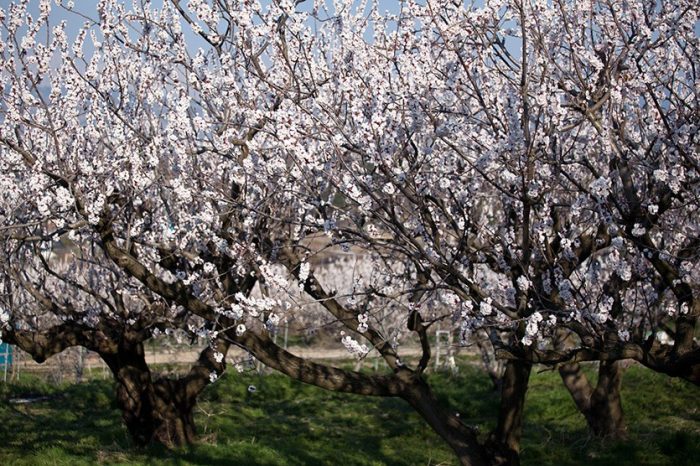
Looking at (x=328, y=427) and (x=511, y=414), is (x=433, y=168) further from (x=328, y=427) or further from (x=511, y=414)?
(x=328, y=427)

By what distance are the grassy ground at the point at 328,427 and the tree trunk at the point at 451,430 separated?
8.66 ft

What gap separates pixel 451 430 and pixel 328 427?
7.14 m

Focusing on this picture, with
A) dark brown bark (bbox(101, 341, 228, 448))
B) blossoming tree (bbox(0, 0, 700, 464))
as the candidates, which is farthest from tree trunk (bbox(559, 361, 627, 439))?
dark brown bark (bbox(101, 341, 228, 448))

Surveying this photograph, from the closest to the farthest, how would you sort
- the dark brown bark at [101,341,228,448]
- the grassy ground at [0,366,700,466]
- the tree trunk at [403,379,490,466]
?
1. the tree trunk at [403,379,490,466]
2. the grassy ground at [0,366,700,466]
3. the dark brown bark at [101,341,228,448]

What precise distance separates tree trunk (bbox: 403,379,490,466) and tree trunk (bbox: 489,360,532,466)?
20cm

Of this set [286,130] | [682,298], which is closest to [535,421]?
[682,298]

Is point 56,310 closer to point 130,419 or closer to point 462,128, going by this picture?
point 130,419

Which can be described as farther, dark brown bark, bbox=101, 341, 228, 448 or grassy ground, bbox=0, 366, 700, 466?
dark brown bark, bbox=101, 341, 228, 448

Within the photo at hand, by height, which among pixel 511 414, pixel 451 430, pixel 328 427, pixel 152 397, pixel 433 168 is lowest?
pixel 328 427

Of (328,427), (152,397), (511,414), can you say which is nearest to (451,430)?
(511,414)

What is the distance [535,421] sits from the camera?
14328mm

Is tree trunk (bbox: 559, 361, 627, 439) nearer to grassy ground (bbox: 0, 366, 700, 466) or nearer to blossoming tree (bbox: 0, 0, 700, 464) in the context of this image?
grassy ground (bbox: 0, 366, 700, 466)

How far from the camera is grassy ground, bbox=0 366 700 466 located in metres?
10.9

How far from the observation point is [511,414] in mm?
7668
